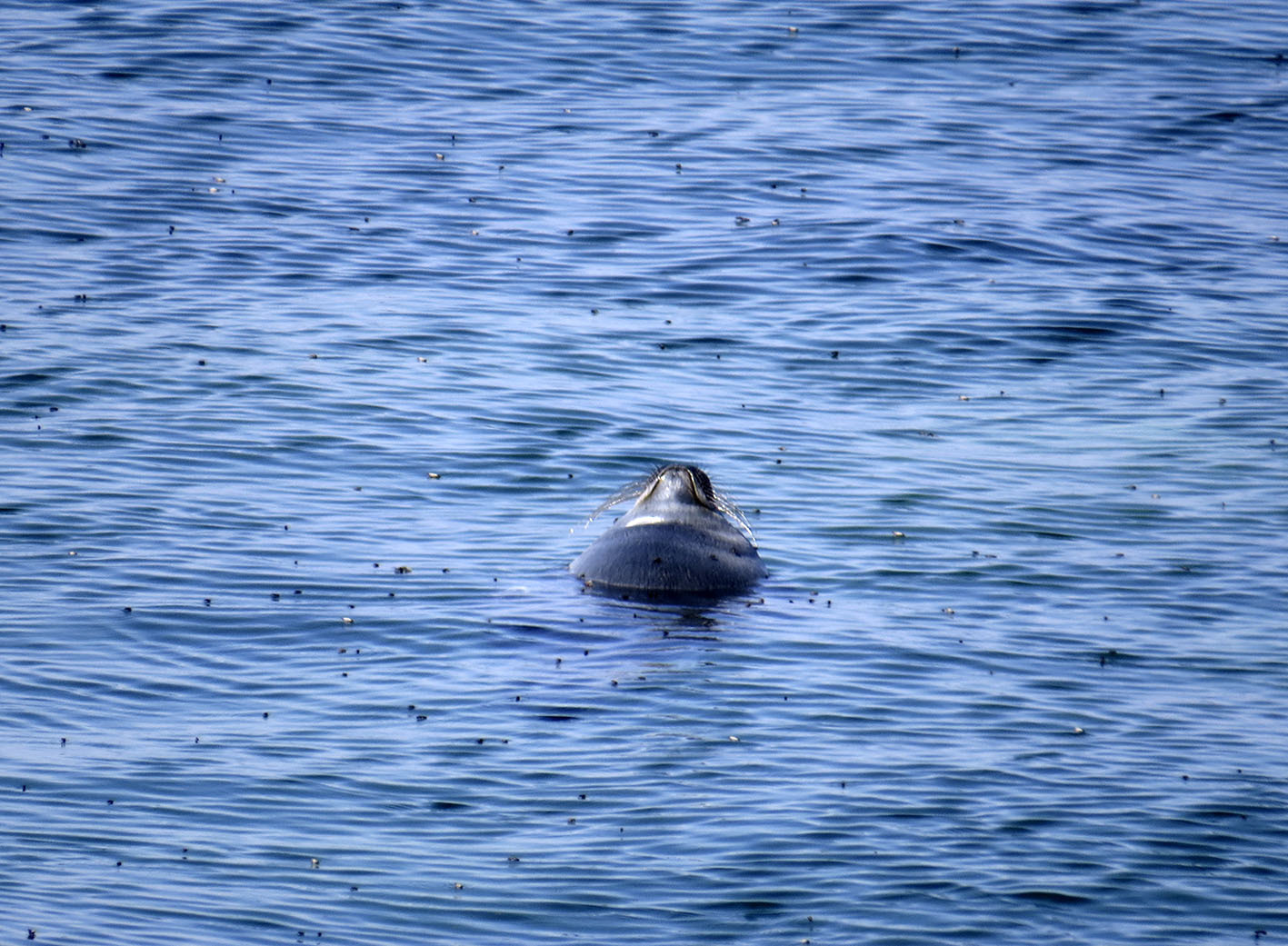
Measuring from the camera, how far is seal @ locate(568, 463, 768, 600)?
46.3 feet

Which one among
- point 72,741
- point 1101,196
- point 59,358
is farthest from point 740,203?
point 72,741

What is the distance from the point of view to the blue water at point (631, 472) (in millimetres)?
10133

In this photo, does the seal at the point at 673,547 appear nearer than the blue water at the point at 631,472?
No

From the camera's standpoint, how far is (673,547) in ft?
46.8

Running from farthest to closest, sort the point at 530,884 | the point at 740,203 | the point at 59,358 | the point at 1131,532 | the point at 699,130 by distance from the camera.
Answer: the point at 699,130, the point at 740,203, the point at 59,358, the point at 1131,532, the point at 530,884

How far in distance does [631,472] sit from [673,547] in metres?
3.28

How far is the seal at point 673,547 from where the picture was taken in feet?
46.3

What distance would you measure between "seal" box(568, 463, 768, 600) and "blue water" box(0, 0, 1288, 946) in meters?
0.29

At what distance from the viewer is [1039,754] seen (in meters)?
11.5

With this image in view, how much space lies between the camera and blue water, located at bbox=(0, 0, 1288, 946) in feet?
33.2

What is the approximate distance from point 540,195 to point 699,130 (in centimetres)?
409

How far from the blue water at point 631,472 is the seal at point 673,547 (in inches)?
11.6

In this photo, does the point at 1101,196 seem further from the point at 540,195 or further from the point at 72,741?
the point at 72,741

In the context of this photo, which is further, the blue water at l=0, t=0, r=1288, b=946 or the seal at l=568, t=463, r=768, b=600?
the seal at l=568, t=463, r=768, b=600
